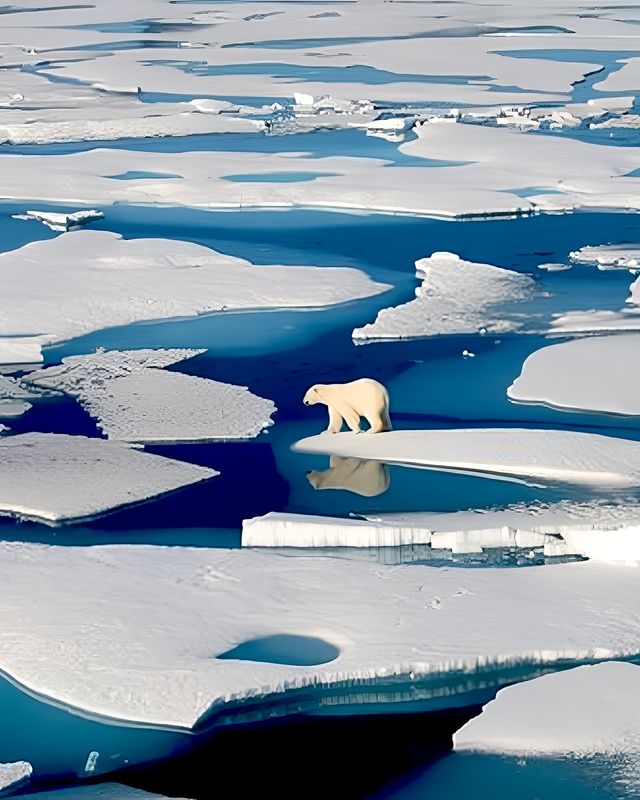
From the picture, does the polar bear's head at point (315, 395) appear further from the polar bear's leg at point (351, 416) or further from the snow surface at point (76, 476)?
the snow surface at point (76, 476)

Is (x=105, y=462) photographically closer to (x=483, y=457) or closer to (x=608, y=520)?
(x=483, y=457)

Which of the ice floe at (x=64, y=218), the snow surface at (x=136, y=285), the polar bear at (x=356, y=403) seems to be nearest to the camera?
the polar bear at (x=356, y=403)

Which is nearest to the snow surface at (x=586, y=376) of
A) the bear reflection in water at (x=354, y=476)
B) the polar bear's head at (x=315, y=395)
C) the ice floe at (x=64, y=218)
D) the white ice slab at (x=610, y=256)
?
the polar bear's head at (x=315, y=395)

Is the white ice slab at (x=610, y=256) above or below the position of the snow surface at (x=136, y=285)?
below

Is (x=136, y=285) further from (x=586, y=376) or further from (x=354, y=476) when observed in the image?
(x=354, y=476)

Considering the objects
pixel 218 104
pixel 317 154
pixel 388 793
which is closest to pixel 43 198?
pixel 317 154

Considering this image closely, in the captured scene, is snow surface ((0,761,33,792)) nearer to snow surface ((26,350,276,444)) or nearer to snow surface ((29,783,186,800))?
snow surface ((29,783,186,800))

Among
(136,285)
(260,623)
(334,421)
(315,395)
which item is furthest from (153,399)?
(260,623)

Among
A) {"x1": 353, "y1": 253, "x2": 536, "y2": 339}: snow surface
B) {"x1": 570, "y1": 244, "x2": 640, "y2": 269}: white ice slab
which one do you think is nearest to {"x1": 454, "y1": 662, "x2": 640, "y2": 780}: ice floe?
{"x1": 353, "y1": 253, "x2": 536, "y2": 339}: snow surface
